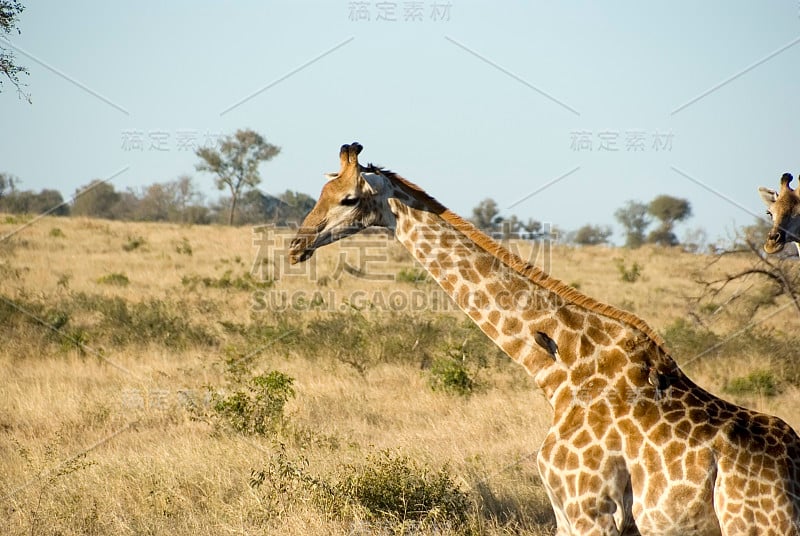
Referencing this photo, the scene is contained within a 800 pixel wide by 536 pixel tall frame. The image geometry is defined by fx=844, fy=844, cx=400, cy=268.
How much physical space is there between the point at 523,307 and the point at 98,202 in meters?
59.4

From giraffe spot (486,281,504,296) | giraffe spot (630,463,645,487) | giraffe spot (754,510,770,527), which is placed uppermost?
giraffe spot (486,281,504,296)

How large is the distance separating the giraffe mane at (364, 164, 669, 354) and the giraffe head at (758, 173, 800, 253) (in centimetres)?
343

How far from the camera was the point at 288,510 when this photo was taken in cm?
638

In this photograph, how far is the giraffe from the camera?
4391 mm

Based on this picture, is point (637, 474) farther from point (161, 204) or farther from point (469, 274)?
point (161, 204)

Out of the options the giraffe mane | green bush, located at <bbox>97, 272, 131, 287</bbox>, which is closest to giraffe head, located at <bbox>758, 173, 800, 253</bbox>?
the giraffe mane

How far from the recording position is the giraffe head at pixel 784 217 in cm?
810

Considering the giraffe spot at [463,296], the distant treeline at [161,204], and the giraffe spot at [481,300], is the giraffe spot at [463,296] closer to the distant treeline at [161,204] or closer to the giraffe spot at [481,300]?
the giraffe spot at [481,300]

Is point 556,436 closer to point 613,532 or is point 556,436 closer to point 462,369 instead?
point 613,532

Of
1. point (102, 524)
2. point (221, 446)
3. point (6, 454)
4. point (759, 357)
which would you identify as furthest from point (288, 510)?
point (759, 357)

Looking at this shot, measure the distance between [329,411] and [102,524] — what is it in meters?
3.99

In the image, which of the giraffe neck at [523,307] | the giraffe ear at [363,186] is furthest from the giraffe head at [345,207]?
the giraffe neck at [523,307]

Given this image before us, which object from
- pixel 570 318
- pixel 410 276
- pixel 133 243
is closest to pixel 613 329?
pixel 570 318

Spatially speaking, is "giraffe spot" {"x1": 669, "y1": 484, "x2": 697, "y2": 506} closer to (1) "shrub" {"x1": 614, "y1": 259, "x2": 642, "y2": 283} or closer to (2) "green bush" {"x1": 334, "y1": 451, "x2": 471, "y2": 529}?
(2) "green bush" {"x1": 334, "y1": 451, "x2": 471, "y2": 529}
